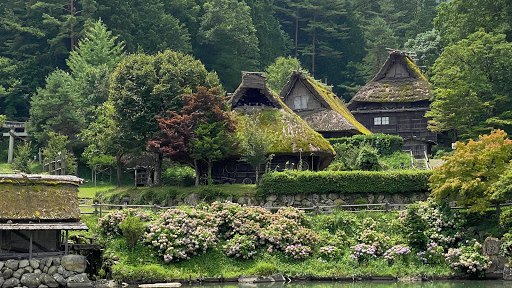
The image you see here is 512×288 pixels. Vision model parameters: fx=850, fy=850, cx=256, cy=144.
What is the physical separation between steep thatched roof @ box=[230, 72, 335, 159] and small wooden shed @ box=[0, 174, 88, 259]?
1497cm

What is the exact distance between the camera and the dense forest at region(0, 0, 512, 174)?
57450 mm

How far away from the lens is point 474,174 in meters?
37.6

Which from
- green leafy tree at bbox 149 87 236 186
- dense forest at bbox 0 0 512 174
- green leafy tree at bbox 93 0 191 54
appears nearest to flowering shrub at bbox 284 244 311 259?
green leafy tree at bbox 149 87 236 186

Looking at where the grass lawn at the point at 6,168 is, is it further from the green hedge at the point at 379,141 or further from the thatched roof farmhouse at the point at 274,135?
the green hedge at the point at 379,141

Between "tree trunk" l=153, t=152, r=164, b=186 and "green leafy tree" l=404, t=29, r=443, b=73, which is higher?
"green leafy tree" l=404, t=29, r=443, b=73

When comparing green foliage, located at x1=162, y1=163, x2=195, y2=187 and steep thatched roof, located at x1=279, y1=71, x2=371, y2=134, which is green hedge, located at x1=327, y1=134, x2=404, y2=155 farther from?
green foliage, located at x1=162, y1=163, x2=195, y2=187

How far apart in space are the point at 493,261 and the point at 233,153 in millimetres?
16360

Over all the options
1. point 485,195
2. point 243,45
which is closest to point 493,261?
point 485,195

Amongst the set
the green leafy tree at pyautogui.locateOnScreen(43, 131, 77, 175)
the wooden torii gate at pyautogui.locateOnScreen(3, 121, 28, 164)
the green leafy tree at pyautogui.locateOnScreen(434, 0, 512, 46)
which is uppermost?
the green leafy tree at pyautogui.locateOnScreen(434, 0, 512, 46)

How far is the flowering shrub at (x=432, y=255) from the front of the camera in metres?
36.1

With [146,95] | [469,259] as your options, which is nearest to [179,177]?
[146,95]

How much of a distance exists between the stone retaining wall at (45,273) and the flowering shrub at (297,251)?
864cm

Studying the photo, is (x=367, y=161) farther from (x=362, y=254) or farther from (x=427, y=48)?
(x=427, y=48)

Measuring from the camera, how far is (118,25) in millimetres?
78062
